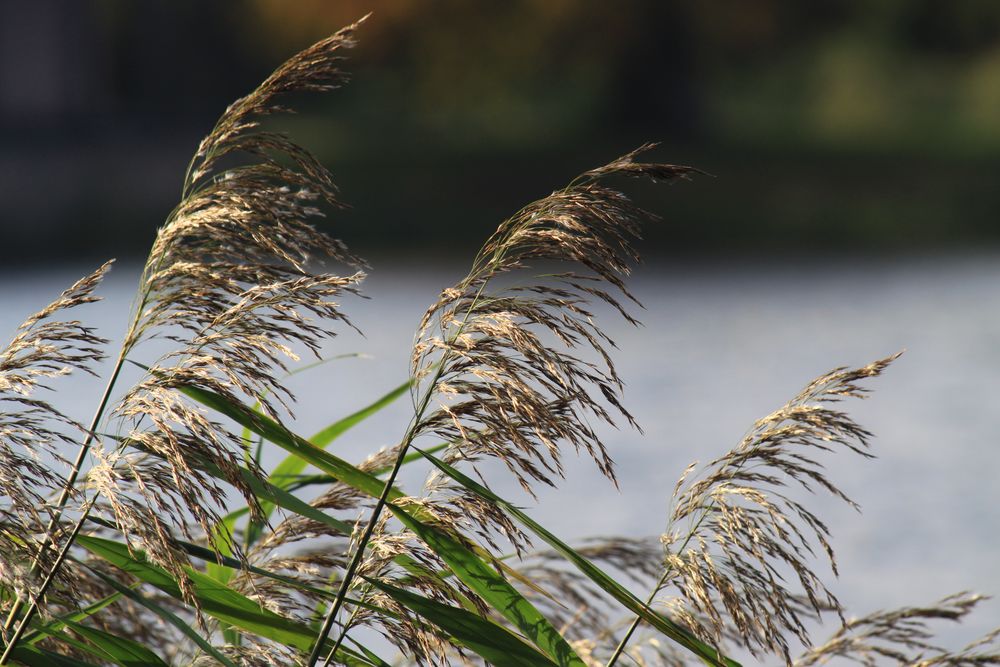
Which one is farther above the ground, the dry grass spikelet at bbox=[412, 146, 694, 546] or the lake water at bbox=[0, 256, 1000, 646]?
the lake water at bbox=[0, 256, 1000, 646]

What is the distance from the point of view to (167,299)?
1.40 meters

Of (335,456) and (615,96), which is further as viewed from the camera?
(615,96)

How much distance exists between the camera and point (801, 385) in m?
9.73

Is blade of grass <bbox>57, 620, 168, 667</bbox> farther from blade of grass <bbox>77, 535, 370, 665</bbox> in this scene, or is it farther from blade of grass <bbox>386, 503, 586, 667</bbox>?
blade of grass <bbox>386, 503, 586, 667</bbox>

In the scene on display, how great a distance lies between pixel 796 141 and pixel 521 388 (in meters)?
29.5

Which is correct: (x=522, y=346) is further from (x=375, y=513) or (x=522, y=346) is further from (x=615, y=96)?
(x=615, y=96)

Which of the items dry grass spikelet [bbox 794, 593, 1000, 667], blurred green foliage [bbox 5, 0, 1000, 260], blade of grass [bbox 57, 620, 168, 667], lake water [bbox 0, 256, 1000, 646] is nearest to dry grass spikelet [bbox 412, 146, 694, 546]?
blade of grass [bbox 57, 620, 168, 667]

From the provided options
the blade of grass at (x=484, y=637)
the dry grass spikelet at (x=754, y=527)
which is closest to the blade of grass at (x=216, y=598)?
the blade of grass at (x=484, y=637)

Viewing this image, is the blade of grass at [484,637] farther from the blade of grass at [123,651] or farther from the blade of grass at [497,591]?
the blade of grass at [123,651]

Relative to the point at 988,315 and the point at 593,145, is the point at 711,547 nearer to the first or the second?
the point at 988,315

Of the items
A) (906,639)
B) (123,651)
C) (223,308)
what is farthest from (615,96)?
(123,651)

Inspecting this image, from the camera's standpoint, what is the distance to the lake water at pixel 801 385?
6.84 meters

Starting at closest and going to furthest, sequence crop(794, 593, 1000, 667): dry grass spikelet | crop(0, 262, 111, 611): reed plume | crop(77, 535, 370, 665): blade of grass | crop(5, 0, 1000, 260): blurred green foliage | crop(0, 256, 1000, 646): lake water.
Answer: crop(0, 262, 111, 611): reed plume, crop(77, 535, 370, 665): blade of grass, crop(794, 593, 1000, 667): dry grass spikelet, crop(0, 256, 1000, 646): lake water, crop(5, 0, 1000, 260): blurred green foliage

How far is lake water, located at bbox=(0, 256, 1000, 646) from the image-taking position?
684 cm
